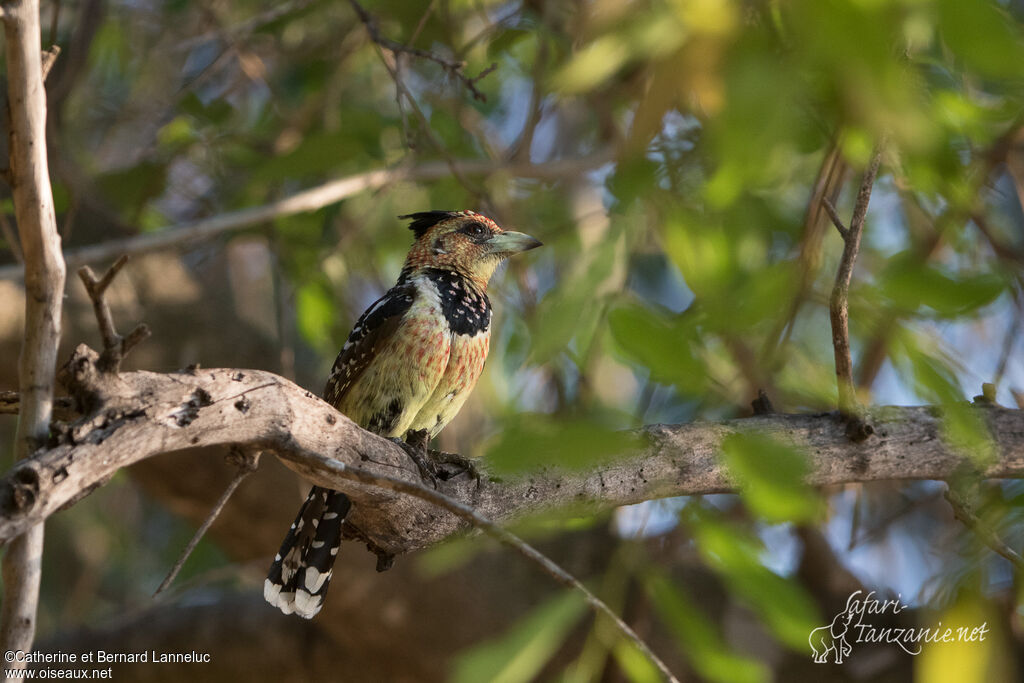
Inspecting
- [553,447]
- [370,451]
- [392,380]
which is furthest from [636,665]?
[392,380]

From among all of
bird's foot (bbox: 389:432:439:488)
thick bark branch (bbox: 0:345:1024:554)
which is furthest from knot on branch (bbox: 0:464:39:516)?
bird's foot (bbox: 389:432:439:488)

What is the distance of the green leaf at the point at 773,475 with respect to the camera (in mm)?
1480

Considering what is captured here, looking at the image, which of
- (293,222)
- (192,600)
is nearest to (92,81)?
(293,222)

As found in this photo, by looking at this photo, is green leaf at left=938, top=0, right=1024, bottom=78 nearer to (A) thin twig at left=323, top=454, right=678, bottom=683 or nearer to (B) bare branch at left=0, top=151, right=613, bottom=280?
(A) thin twig at left=323, top=454, right=678, bottom=683

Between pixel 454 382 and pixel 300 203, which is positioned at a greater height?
pixel 300 203

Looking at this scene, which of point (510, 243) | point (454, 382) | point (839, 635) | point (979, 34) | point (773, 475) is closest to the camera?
point (979, 34)

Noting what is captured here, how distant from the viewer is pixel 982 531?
2367 millimetres

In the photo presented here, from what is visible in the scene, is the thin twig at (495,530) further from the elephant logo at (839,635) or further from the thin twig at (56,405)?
the elephant logo at (839,635)

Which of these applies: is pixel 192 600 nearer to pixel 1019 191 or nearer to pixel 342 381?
pixel 342 381

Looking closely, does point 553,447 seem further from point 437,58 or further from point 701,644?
Answer: point 437,58

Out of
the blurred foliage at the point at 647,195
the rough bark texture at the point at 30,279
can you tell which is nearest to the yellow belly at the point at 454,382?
the blurred foliage at the point at 647,195

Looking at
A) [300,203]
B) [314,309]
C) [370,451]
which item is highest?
[314,309]

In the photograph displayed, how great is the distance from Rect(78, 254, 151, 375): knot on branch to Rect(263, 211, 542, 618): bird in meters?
1.72

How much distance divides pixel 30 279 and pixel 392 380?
1.99 m
